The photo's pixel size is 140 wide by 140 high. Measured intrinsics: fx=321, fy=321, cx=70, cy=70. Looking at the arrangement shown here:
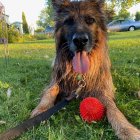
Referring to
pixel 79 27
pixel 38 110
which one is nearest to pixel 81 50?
pixel 79 27

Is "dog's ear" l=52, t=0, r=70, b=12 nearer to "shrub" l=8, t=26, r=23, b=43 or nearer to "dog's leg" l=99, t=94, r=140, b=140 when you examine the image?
"dog's leg" l=99, t=94, r=140, b=140

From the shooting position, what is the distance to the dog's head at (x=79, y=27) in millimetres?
4746

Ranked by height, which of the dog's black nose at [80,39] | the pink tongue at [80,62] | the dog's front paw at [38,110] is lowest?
the dog's front paw at [38,110]

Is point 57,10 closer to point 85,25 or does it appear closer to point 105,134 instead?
point 85,25

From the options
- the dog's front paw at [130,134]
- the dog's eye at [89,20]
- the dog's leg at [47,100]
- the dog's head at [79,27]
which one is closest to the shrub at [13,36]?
the dog's head at [79,27]

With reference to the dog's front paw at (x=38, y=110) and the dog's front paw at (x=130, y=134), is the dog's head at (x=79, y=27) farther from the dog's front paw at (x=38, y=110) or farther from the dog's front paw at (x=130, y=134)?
the dog's front paw at (x=130, y=134)

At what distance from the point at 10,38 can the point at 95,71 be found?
25794 millimetres

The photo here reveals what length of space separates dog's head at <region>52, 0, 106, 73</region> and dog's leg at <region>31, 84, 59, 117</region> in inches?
17.8

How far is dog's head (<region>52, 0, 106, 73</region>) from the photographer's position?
4.75 m

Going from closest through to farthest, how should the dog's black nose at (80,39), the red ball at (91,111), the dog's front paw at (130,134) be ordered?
1. the dog's front paw at (130,134)
2. the red ball at (91,111)
3. the dog's black nose at (80,39)

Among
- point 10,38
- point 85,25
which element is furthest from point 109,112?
point 10,38

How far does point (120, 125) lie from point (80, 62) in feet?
5.10

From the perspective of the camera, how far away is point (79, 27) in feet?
16.0

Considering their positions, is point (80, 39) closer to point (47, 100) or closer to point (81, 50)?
point (81, 50)
